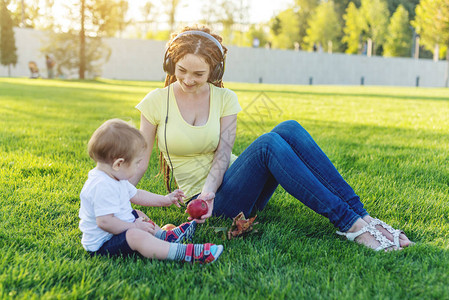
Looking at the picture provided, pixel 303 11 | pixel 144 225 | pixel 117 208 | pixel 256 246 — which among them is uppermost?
pixel 303 11

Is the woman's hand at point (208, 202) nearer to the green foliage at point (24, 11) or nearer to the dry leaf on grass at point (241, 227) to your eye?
the dry leaf on grass at point (241, 227)

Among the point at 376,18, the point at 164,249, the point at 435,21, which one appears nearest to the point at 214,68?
the point at 164,249

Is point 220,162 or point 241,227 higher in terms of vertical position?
point 220,162

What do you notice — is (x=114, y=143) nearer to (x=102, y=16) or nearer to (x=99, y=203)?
(x=99, y=203)

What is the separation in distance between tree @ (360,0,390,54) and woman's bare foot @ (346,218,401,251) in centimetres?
4437

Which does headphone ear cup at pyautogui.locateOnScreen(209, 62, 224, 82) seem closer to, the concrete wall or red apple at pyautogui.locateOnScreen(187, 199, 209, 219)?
red apple at pyautogui.locateOnScreen(187, 199, 209, 219)

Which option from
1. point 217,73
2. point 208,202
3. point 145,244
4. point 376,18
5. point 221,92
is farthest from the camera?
point 376,18

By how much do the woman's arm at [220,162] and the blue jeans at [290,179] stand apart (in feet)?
0.22

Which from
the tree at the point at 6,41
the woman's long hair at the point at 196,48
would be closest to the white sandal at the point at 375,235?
the woman's long hair at the point at 196,48

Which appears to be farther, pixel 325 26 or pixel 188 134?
pixel 325 26

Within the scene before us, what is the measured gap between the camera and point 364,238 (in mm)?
2492

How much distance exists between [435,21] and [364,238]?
32.0m

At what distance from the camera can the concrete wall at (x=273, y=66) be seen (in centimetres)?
2870

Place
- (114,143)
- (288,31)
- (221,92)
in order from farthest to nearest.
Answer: (288,31) → (221,92) → (114,143)
